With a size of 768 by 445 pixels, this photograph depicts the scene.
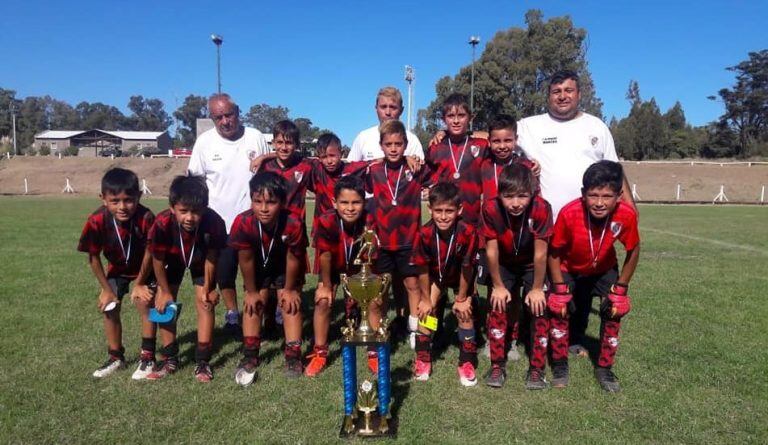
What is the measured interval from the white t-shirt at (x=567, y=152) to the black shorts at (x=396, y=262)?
1.31 metres

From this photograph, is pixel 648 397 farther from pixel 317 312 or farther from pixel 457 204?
pixel 317 312

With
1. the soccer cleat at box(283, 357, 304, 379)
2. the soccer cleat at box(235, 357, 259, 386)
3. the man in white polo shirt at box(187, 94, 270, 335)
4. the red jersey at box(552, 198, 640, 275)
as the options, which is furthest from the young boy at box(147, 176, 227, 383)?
the red jersey at box(552, 198, 640, 275)

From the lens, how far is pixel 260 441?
315 cm

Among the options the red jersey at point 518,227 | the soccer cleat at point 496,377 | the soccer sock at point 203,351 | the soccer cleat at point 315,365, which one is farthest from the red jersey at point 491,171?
the soccer sock at point 203,351

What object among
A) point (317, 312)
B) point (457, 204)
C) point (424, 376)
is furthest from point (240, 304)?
point (457, 204)

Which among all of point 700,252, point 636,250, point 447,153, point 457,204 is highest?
point 447,153

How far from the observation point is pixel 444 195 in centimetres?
387

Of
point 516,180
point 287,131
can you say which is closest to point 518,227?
point 516,180

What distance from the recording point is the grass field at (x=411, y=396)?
128 inches

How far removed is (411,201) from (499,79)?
154 feet

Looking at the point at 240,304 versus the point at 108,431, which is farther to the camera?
the point at 240,304

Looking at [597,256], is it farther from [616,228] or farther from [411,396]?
[411,396]

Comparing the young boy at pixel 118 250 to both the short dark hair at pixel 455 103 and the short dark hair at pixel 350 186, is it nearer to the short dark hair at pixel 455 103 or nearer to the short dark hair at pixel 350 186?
the short dark hair at pixel 350 186

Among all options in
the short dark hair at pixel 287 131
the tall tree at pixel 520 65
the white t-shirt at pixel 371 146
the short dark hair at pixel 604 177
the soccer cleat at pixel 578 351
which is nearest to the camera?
the short dark hair at pixel 604 177
